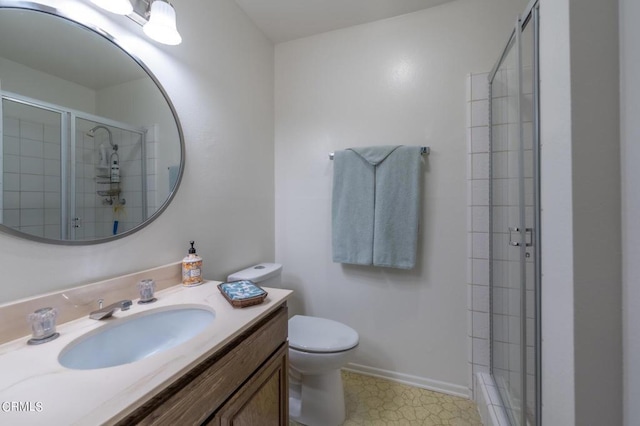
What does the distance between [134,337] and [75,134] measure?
2.27 feet

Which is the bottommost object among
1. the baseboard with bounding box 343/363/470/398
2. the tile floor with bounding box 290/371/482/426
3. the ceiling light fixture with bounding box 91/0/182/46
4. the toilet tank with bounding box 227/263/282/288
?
the tile floor with bounding box 290/371/482/426

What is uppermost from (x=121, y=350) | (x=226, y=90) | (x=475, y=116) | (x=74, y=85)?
(x=226, y=90)

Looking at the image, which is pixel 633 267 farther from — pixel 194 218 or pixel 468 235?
pixel 194 218

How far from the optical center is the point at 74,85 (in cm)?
86

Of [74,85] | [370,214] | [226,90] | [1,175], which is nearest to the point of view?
[1,175]

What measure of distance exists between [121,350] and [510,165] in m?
1.68

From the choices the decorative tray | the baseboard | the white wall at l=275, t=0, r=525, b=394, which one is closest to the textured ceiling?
the white wall at l=275, t=0, r=525, b=394

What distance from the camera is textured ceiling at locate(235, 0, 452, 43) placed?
1542 millimetres

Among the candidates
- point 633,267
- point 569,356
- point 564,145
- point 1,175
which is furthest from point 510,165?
point 1,175

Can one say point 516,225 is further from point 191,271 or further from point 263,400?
point 191,271

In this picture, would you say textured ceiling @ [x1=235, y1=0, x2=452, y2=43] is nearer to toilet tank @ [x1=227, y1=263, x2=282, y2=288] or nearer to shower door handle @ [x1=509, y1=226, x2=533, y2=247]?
shower door handle @ [x1=509, y1=226, x2=533, y2=247]

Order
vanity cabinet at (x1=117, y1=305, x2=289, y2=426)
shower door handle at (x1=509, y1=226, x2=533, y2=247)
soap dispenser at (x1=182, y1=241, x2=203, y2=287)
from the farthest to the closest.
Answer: soap dispenser at (x1=182, y1=241, x2=203, y2=287)
shower door handle at (x1=509, y1=226, x2=533, y2=247)
vanity cabinet at (x1=117, y1=305, x2=289, y2=426)

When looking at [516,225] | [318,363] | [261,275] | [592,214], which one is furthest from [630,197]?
[261,275]

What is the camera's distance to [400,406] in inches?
58.3
